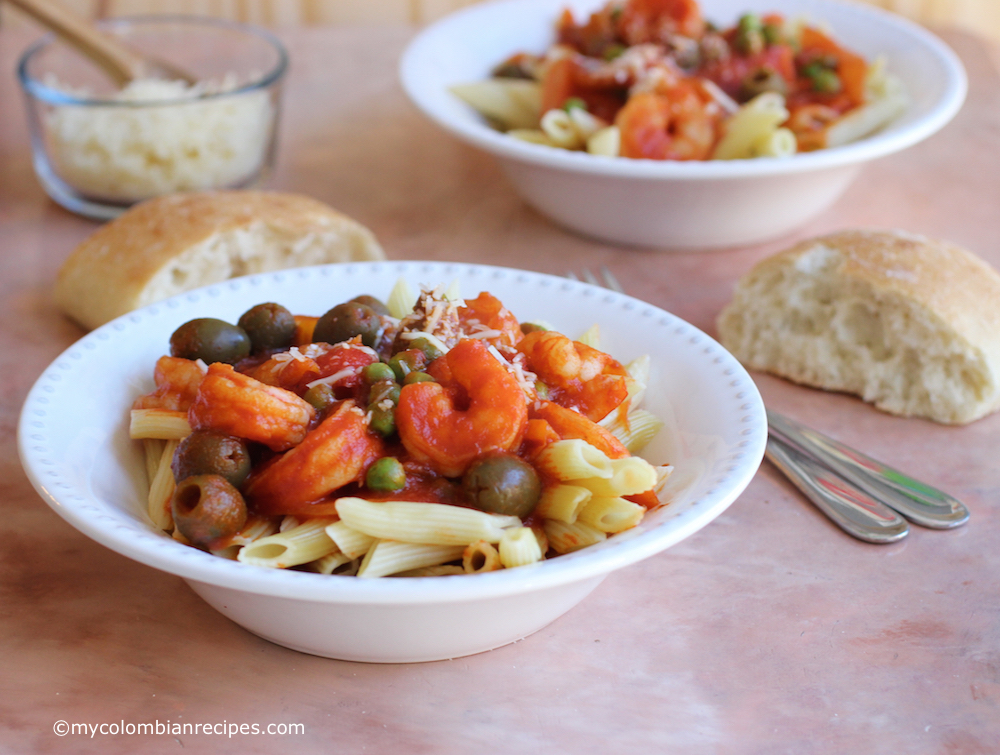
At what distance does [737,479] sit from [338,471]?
610mm

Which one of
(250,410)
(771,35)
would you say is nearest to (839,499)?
(250,410)

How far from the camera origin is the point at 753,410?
67.4 inches

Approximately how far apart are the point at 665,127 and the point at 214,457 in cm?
184

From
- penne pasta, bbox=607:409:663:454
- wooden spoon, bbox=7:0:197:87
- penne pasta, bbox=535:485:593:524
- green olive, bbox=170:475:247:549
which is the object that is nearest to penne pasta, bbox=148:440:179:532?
green olive, bbox=170:475:247:549

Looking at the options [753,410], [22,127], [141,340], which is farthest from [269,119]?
[753,410]

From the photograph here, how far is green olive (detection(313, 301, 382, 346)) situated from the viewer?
1880mm

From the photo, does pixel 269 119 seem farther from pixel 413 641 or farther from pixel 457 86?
pixel 413 641

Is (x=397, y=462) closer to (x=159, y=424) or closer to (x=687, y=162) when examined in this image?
(x=159, y=424)

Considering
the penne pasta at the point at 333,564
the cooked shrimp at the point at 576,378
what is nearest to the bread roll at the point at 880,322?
the cooked shrimp at the point at 576,378

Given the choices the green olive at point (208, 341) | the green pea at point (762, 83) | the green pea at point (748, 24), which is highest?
the green pea at point (748, 24)

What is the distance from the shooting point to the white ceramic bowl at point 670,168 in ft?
8.93

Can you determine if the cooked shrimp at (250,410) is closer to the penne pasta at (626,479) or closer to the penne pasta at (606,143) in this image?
the penne pasta at (626,479)

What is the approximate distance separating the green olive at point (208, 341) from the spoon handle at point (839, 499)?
1.13m

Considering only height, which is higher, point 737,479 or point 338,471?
point 737,479
